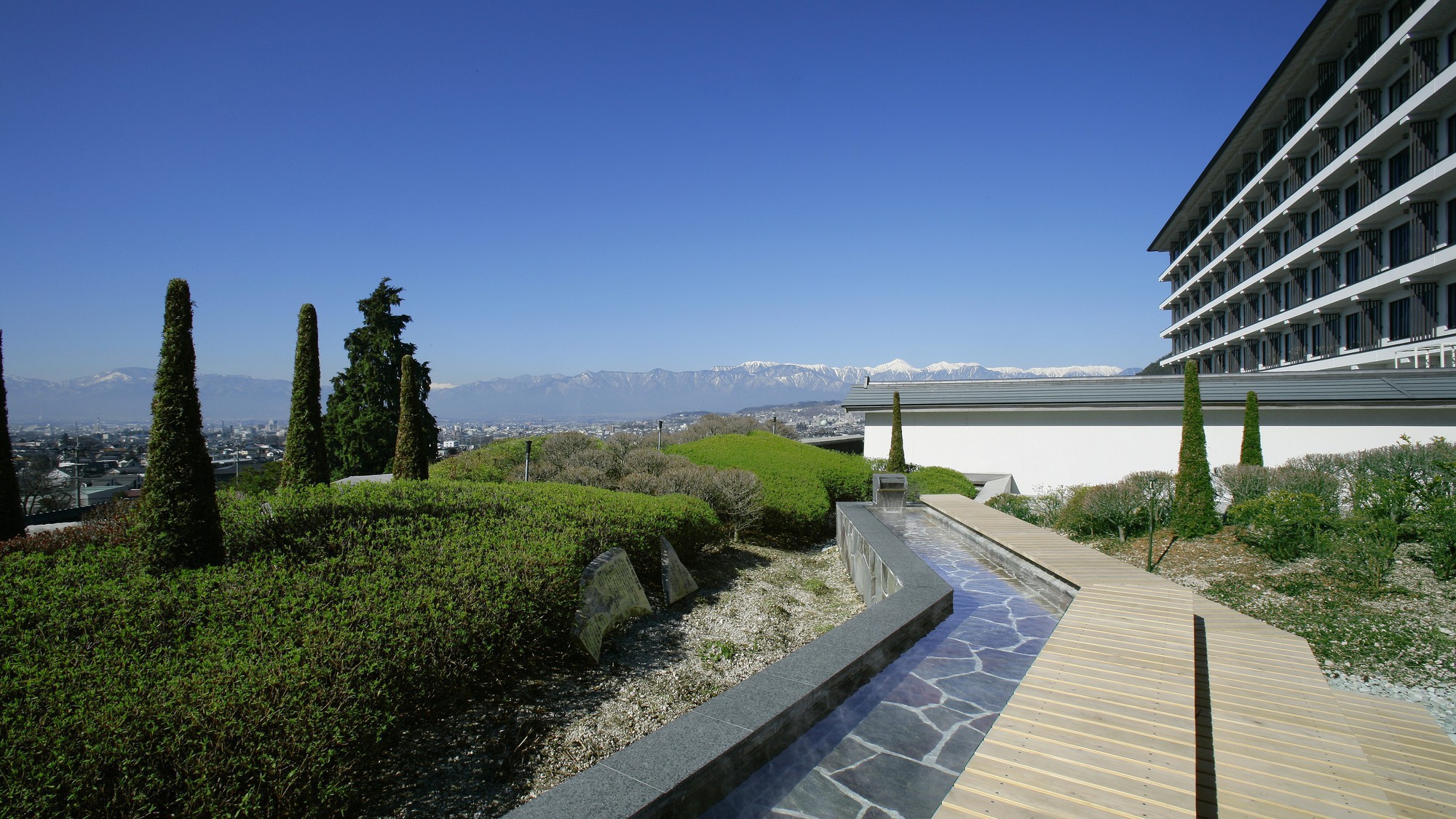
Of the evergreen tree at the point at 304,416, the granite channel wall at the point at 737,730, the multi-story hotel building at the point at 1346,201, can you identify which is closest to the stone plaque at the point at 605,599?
the granite channel wall at the point at 737,730

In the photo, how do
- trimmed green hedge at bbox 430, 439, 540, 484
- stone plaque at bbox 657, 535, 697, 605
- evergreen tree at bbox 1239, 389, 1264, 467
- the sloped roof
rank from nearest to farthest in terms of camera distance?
stone plaque at bbox 657, 535, 697, 605
trimmed green hedge at bbox 430, 439, 540, 484
evergreen tree at bbox 1239, 389, 1264, 467
the sloped roof

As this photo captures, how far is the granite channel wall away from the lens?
277 cm

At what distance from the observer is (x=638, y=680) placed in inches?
225

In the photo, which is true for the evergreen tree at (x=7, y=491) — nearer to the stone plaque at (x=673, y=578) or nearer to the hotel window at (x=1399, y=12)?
the stone plaque at (x=673, y=578)

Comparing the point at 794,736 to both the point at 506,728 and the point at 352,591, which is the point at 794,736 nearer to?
the point at 506,728

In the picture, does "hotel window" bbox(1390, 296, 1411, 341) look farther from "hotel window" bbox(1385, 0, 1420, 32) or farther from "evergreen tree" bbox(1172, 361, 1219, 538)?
"evergreen tree" bbox(1172, 361, 1219, 538)

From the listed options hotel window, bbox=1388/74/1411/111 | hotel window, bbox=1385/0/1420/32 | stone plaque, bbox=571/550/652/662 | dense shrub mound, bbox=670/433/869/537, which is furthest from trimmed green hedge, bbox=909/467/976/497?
hotel window, bbox=1385/0/1420/32

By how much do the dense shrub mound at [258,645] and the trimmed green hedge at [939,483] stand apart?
11.3 metres

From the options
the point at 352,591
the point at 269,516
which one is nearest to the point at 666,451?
the point at 269,516

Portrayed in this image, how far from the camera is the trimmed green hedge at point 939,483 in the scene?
1662 centimetres

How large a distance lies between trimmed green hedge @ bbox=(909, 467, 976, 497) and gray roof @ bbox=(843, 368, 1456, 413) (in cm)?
400

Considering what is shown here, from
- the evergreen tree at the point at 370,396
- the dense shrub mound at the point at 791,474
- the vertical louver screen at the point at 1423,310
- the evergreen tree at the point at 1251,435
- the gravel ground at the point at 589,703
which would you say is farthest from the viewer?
the evergreen tree at the point at 370,396

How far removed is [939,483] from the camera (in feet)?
55.2

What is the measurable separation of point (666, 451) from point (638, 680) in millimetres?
11429
